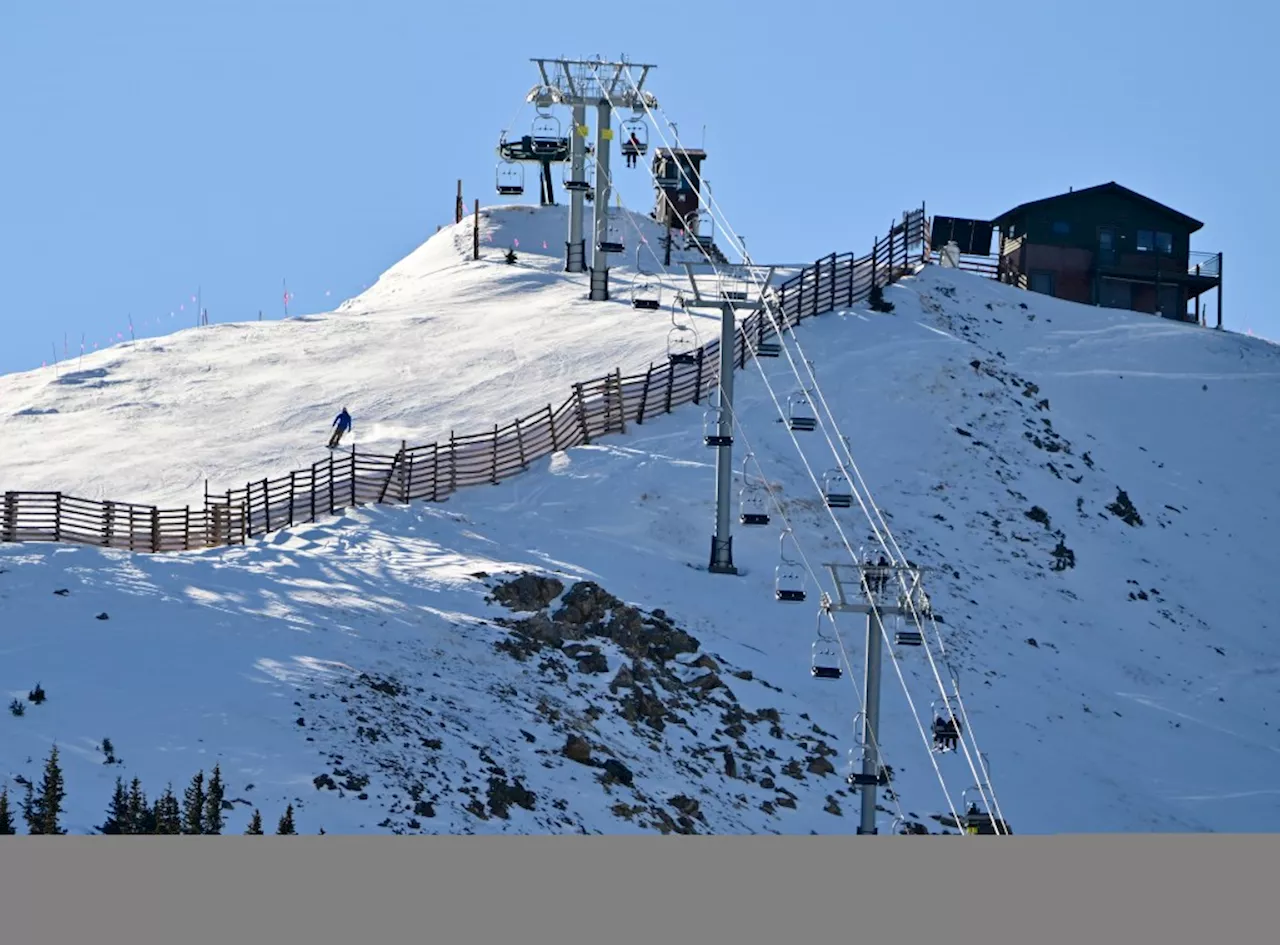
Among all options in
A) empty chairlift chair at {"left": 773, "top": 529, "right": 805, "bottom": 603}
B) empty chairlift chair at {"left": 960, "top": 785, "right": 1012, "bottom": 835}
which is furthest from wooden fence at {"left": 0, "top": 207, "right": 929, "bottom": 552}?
empty chairlift chair at {"left": 960, "top": 785, "right": 1012, "bottom": 835}

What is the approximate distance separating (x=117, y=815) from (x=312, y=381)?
117 ft

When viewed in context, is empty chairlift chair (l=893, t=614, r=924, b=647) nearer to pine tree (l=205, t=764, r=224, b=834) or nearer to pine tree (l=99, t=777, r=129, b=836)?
pine tree (l=205, t=764, r=224, b=834)

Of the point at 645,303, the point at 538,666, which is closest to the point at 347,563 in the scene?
the point at 538,666

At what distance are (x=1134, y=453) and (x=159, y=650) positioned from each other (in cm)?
2928

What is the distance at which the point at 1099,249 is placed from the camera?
88.1m

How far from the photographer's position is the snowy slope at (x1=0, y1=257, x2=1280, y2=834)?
41.7 m

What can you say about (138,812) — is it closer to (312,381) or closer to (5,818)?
(5,818)

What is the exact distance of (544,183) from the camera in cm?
9600

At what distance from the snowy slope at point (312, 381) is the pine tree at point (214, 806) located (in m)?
21.8

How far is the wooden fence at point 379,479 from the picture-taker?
177ft

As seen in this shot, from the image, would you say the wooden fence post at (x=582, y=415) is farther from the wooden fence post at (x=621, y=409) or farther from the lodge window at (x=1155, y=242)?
the lodge window at (x=1155, y=242)

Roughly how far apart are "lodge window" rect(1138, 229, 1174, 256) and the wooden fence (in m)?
25.7

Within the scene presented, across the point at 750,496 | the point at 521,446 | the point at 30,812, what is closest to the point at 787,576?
the point at 750,496

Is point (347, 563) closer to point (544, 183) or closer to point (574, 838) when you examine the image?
point (574, 838)
